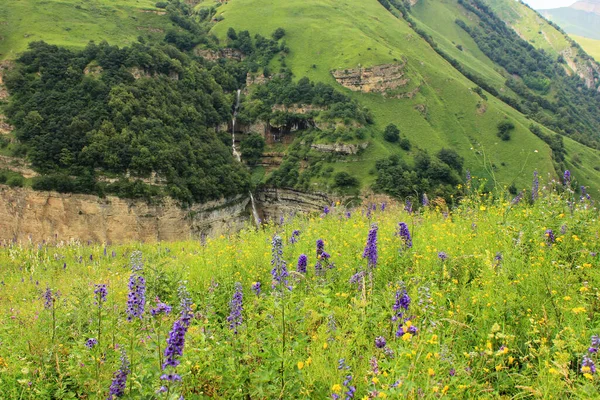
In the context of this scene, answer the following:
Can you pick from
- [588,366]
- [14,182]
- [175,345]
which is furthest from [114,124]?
[588,366]

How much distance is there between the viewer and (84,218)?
57531 mm

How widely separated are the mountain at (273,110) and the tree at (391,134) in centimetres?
47

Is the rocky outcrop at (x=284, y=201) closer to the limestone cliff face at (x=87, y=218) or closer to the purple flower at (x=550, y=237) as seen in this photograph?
the limestone cliff face at (x=87, y=218)

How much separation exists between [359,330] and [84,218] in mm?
61238

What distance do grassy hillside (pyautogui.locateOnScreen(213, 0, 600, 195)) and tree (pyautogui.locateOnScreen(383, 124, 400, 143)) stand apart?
186 centimetres

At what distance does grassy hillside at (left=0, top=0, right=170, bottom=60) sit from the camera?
75.9m

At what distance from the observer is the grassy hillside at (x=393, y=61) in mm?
86438

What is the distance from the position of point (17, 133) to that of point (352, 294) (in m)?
67.2

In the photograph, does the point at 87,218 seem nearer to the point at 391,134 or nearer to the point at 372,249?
the point at 391,134

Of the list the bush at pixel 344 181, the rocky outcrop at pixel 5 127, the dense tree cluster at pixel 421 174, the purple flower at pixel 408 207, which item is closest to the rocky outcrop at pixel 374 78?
the dense tree cluster at pixel 421 174

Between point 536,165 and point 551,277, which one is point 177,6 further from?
point 551,277

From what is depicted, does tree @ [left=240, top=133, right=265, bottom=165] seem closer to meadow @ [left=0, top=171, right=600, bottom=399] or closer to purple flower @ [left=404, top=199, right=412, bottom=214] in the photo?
purple flower @ [left=404, top=199, right=412, bottom=214]

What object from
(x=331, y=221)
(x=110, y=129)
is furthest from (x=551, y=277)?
(x=110, y=129)

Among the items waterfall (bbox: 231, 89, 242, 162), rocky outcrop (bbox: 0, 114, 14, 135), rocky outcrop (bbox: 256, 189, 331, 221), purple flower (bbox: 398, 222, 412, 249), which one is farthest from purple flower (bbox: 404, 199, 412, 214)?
waterfall (bbox: 231, 89, 242, 162)
